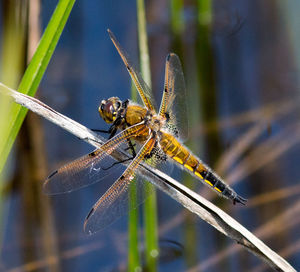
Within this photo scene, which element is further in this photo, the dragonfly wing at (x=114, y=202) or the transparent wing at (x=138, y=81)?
the transparent wing at (x=138, y=81)

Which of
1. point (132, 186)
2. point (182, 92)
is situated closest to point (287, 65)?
point (182, 92)

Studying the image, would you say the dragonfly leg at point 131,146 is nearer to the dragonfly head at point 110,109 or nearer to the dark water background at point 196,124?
the dragonfly head at point 110,109

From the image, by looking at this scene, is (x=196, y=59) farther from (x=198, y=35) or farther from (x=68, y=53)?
(x=68, y=53)

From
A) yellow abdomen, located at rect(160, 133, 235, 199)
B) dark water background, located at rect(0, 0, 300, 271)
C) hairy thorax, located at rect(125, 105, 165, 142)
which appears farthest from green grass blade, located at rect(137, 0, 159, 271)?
dark water background, located at rect(0, 0, 300, 271)

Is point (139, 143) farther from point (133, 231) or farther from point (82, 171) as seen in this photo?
point (133, 231)

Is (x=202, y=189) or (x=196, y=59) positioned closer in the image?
(x=202, y=189)

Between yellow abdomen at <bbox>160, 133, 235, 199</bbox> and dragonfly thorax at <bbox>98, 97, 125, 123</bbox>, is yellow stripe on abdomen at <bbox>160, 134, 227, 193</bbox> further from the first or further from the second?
dragonfly thorax at <bbox>98, 97, 125, 123</bbox>

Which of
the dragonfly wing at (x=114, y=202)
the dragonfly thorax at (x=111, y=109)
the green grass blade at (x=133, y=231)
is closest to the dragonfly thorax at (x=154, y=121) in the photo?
the dragonfly thorax at (x=111, y=109)
